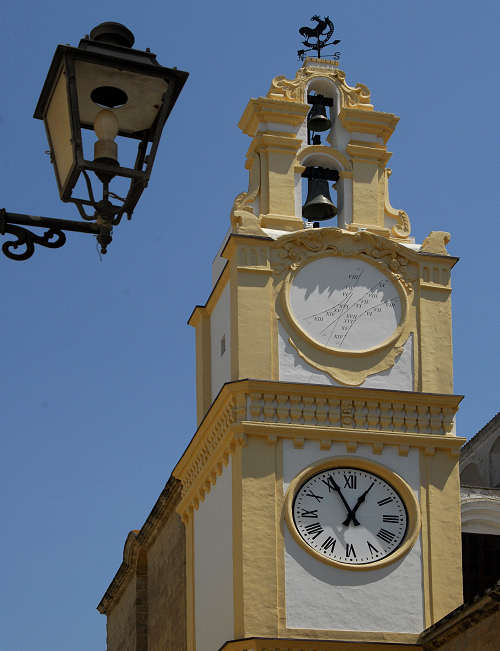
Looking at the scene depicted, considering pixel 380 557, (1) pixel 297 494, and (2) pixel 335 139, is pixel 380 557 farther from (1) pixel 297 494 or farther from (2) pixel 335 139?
(2) pixel 335 139

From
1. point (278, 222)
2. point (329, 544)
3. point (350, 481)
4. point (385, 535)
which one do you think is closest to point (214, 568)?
point (329, 544)

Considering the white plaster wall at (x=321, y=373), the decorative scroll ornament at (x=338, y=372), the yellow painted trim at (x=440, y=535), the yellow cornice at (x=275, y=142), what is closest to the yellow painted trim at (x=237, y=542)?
the white plaster wall at (x=321, y=373)

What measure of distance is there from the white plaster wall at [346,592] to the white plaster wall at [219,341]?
2093 mm

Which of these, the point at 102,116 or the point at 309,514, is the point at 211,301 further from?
the point at 102,116

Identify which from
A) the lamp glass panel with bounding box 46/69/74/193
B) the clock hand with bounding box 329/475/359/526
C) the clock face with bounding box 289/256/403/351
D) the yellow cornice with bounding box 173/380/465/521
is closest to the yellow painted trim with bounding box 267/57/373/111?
the clock face with bounding box 289/256/403/351

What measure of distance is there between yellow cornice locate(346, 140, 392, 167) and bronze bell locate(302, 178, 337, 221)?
29.1 inches

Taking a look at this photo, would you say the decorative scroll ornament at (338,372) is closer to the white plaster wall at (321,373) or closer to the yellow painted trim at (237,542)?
the white plaster wall at (321,373)

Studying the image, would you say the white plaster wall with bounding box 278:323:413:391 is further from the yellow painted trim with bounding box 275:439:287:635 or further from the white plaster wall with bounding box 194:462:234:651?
the white plaster wall with bounding box 194:462:234:651

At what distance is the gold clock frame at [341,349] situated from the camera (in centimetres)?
2408

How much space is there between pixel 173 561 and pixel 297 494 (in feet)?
25.4

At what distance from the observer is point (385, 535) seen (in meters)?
23.3

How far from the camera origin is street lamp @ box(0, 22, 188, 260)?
8.52 metres

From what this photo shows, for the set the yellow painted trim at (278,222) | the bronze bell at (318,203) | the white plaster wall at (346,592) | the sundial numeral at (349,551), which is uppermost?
the bronze bell at (318,203)

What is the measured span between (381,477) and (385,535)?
96 centimetres
